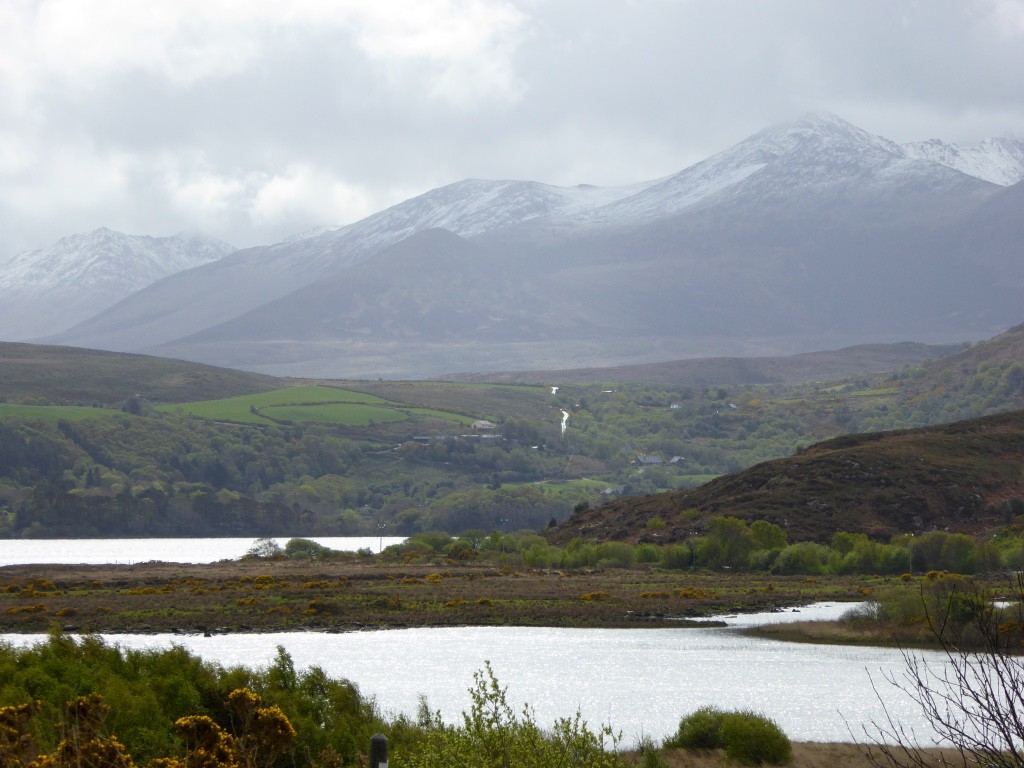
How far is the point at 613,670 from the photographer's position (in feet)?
159

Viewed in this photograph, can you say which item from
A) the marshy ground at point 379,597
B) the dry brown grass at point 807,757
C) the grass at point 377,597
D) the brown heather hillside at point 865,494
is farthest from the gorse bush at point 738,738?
the brown heather hillside at point 865,494

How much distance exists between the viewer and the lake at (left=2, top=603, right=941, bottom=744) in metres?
40.0

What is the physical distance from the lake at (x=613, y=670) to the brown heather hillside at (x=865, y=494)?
39961 mm

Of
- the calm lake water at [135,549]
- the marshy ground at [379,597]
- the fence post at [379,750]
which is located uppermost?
the fence post at [379,750]

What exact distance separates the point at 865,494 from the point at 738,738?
2913 inches

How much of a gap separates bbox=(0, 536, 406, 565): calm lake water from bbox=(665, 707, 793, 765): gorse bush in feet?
287

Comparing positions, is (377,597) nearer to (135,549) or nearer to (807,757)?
(807,757)

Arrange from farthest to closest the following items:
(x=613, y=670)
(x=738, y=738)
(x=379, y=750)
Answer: (x=613, y=670), (x=738, y=738), (x=379, y=750)

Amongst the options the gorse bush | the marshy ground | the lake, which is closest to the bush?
the gorse bush

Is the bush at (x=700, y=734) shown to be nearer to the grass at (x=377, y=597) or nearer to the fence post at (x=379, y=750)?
the fence post at (x=379, y=750)

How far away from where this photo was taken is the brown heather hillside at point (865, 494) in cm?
9856

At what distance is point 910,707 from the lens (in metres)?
42.9

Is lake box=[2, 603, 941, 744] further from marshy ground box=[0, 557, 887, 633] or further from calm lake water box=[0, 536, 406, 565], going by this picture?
calm lake water box=[0, 536, 406, 565]

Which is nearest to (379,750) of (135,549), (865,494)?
(865,494)
